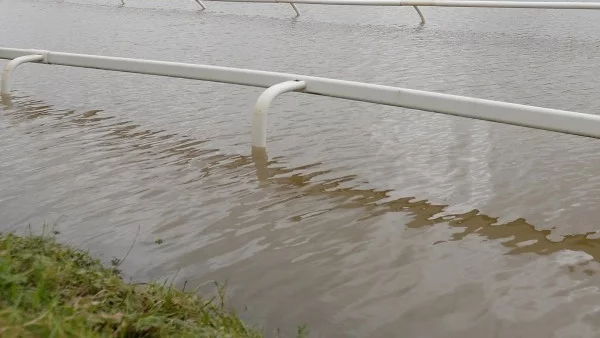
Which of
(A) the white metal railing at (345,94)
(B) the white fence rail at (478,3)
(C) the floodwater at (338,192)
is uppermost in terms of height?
(A) the white metal railing at (345,94)

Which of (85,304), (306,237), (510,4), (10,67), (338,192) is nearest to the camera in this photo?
(85,304)

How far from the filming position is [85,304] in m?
2.68

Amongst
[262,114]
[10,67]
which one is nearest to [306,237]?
[262,114]

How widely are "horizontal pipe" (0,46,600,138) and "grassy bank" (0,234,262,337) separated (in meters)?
2.24

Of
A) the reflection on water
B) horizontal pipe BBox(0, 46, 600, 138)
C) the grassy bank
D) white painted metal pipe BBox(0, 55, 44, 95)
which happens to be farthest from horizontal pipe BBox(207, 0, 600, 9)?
the grassy bank

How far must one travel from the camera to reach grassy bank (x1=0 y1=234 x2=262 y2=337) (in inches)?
92.0

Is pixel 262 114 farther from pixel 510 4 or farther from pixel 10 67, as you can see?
pixel 510 4

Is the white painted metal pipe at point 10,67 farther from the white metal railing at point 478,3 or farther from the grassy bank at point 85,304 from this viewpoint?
the white metal railing at point 478,3

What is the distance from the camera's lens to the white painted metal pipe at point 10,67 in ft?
24.9

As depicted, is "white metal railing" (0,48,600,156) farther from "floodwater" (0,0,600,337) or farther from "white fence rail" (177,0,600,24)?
"white fence rail" (177,0,600,24)

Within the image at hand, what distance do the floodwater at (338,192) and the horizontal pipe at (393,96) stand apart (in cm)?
39

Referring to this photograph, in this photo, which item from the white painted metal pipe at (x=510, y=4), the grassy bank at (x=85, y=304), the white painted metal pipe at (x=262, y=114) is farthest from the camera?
the white painted metal pipe at (x=510, y=4)

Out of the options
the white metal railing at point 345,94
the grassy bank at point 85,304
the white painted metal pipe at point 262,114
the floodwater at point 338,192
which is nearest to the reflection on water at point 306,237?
the floodwater at point 338,192

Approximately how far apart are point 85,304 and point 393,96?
2959 millimetres
